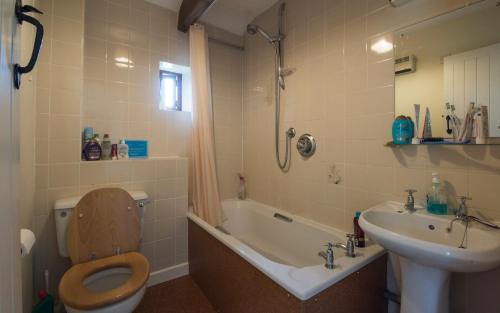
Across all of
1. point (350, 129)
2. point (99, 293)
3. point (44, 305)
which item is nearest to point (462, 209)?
point (350, 129)

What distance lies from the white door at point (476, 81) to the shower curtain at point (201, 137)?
5.62ft

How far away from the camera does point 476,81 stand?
1.07 m

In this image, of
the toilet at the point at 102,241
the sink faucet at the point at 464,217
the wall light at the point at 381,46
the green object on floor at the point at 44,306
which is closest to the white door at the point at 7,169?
the toilet at the point at 102,241

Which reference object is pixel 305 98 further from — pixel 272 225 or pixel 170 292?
pixel 170 292

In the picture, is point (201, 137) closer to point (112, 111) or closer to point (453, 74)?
point (112, 111)

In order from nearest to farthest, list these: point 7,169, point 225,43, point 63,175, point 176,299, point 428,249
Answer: point 7,169 → point 428,249 → point 63,175 → point 176,299 → point 225,43

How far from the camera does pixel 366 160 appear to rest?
147 cm

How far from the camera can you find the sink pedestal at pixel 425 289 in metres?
1.00

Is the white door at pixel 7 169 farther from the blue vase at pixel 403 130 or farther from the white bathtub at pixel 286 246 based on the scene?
the blue vase at pixel 403 130

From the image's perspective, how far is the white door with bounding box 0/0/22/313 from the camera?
439 millimetres

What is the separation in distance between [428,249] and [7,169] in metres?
1.25

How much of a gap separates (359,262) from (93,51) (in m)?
2.33

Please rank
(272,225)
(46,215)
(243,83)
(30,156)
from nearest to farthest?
(30,156)
(46,215)
(272,225)
(243,83)

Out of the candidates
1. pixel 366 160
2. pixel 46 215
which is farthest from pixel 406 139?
pixel 46 215
